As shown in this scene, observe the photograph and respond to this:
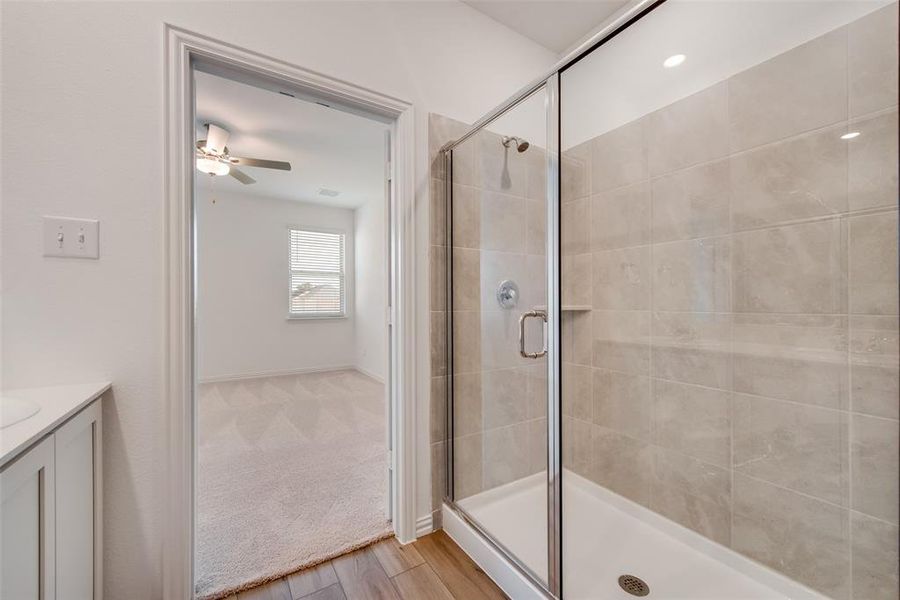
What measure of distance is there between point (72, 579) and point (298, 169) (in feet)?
12.7

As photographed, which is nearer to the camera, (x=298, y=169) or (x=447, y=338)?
(x=447, y=338)

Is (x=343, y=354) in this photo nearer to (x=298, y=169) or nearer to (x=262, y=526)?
(x=298, y=169)

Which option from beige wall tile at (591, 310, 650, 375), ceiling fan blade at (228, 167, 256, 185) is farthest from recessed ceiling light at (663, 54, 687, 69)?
ceiling fan blade at (228, 167, 256, 185)

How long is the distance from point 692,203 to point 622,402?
1025 millimetres

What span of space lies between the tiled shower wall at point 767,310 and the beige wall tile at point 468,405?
0.73 metres

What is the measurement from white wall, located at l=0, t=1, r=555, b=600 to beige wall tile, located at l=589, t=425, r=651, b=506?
198 centimetres

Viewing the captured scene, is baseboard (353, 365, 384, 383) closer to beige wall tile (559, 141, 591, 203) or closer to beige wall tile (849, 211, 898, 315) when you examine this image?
beige wall tile (559, 141, 591, 203)

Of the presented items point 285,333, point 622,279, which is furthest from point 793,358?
point 285,333

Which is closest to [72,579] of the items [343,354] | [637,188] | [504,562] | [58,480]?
[58,480]

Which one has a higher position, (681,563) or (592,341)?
(592,341)

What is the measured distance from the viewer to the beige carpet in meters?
1.57

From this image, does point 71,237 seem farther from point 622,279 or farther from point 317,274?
point 317,274

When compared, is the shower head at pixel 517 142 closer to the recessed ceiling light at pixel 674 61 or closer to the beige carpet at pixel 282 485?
the recessed ceiling light at pixel 674 61

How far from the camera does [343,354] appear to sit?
5.70m
